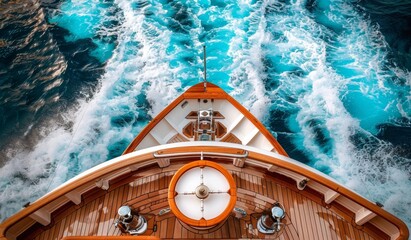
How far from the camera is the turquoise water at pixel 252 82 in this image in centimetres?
1130

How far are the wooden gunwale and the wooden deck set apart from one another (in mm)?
693

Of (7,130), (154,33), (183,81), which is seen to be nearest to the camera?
(7,130)

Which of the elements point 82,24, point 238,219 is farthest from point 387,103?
point 82,24

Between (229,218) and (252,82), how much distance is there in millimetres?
8540

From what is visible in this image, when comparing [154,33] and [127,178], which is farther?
[154,33]

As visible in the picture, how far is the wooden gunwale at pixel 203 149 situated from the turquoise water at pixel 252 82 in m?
5.81

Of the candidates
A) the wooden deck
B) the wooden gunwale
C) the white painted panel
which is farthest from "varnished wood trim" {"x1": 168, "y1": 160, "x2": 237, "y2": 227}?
the white painted panel

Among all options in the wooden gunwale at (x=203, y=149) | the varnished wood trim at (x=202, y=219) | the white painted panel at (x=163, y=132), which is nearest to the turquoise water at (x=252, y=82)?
the white painted panel at (x=163, y=132)

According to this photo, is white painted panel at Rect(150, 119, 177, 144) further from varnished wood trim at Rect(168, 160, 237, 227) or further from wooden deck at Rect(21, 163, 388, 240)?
varnished wood trim at Rect(168, 160, 237, 227)

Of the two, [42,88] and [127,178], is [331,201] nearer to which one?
[127,178]

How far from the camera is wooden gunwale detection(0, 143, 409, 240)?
5266mm

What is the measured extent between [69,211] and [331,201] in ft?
18.6

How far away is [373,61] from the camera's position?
13898 millimetres

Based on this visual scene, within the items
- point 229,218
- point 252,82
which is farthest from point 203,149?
point 252,82
